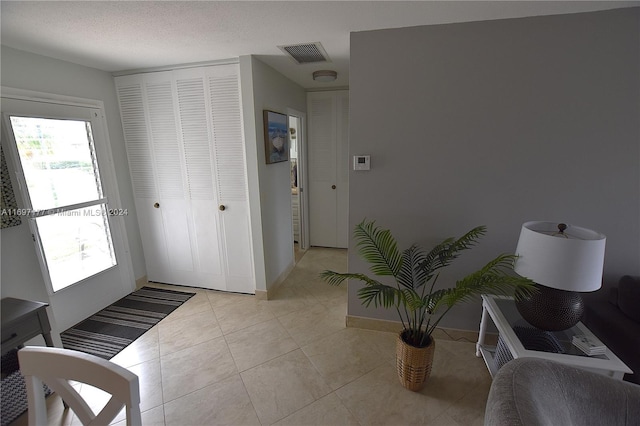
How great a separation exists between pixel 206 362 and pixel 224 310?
68cm

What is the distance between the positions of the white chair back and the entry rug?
1.39 m

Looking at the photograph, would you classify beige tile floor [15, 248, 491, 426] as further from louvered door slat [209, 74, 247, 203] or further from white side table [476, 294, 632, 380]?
louvered door slat [209, 74, 247, 203]

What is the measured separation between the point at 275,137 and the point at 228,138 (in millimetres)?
452

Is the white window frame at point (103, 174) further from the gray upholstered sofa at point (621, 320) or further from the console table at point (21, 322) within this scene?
the gray upholstered sofa at point (621, 320)

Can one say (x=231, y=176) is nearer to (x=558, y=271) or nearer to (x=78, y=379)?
(x=78, y=379)

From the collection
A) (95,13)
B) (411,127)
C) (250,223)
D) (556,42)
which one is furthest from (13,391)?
(556,42)

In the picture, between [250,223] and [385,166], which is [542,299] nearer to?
[385,166]

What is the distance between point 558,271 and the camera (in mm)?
1398

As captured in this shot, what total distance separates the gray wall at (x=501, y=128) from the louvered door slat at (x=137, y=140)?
2.14m

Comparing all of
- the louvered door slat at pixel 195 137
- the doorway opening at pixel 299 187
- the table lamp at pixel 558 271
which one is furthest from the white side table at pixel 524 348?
the louvered door slat at pixel 195 137

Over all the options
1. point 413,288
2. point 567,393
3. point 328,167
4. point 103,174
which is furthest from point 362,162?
point 103,174

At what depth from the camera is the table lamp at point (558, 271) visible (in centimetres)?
136

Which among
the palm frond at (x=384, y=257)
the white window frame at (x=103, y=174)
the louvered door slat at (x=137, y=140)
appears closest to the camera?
the palm frond at (x=384, y=257)

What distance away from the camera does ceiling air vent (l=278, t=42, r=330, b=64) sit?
2.19 m
